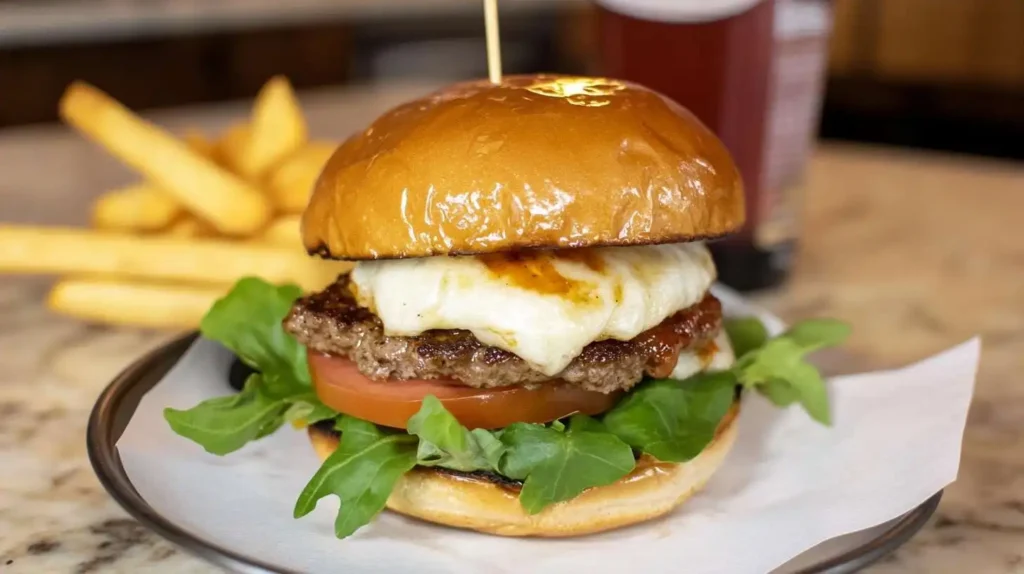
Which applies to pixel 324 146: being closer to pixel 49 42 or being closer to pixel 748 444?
pixel 748 444

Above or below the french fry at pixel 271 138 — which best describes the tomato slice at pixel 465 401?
below

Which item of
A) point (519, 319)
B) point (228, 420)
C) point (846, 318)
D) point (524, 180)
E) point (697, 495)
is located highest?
point (524, 180)

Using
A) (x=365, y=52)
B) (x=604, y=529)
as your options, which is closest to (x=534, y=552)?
(x=604, y=529)

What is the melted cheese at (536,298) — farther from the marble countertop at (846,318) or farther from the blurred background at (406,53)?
the blurred background at (406,53)

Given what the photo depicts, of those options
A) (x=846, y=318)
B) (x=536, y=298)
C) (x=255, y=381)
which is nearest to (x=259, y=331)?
(x=255, y=381)

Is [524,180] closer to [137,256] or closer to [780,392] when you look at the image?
[780,392]

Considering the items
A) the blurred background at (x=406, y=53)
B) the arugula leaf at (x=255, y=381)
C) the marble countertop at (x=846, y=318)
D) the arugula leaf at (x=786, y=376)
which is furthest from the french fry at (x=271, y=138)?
the blurred background at (x=406, y=53)

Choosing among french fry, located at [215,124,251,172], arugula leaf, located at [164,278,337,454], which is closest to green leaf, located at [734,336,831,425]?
arugula leaf, located at [164,278,337,454]

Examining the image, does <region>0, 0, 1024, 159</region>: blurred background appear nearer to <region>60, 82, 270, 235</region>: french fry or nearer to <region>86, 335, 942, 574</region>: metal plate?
<region>60, 82, 270, 235</region>: french fry
